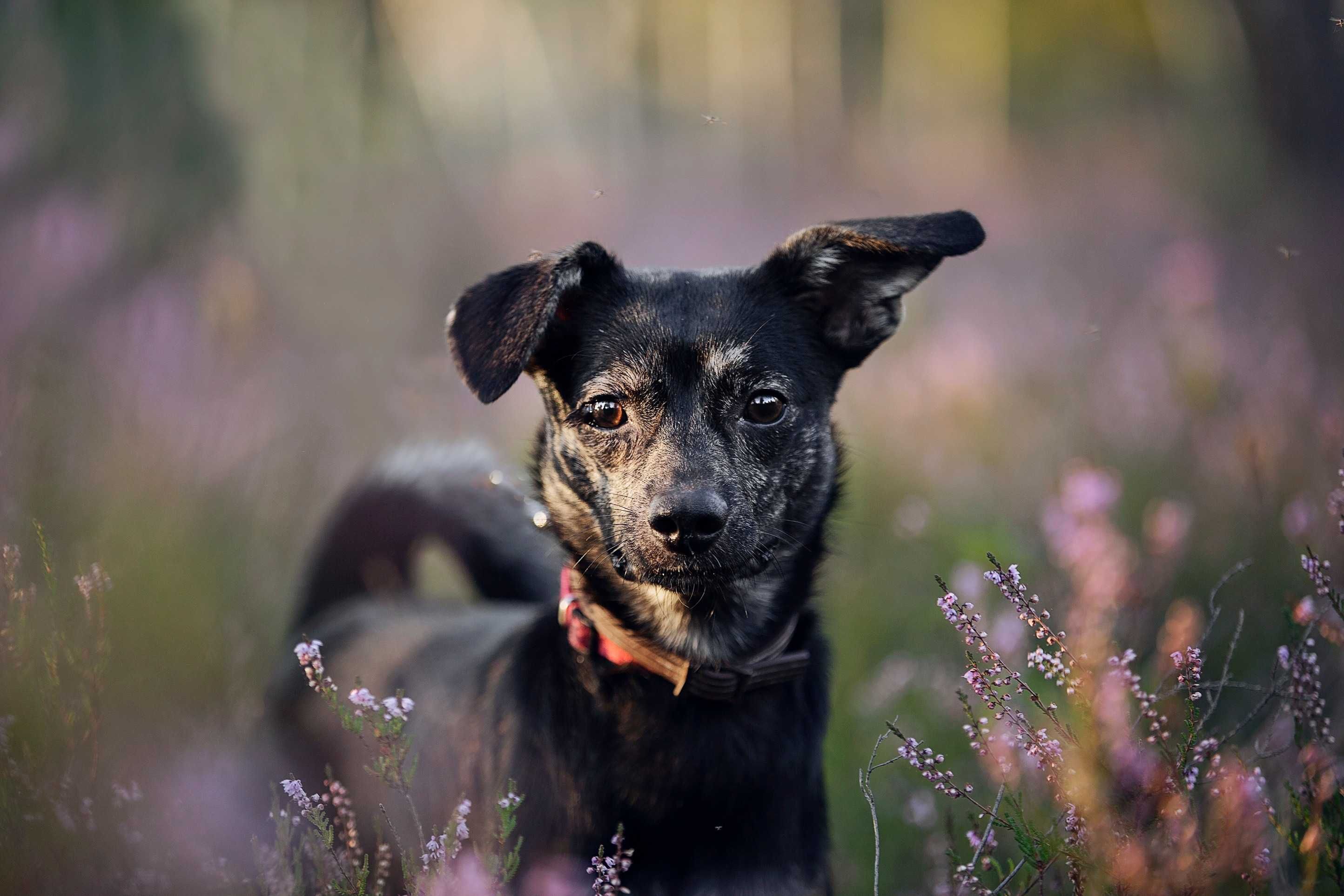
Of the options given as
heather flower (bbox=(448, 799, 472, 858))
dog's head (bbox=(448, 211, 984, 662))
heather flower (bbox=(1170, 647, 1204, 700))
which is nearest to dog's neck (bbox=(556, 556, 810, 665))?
dog's head (bbox=(448, 211, 984, 662))

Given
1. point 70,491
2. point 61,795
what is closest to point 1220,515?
point 61,795

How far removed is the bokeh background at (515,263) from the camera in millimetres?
3602

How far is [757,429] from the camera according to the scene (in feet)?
8.78

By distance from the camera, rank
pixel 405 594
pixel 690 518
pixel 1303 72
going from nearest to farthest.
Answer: pixel 690 518 < pixel 405 594 < pixel 1303 72

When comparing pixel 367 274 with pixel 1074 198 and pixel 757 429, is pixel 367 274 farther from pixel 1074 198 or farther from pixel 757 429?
pixel 1074 198

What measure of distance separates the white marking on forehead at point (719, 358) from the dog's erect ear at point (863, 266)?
14.8 inches

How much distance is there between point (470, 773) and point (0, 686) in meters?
1.31

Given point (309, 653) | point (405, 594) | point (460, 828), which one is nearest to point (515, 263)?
point (405, 594)

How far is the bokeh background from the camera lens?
3602 mm

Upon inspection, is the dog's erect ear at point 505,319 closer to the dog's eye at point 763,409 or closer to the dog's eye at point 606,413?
the dog's eye at point 606,413

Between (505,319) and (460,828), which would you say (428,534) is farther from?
(460,828)

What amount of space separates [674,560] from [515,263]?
3.30m

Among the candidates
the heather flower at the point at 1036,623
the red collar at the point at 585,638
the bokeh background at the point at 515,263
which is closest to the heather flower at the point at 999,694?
the heather flower at the point at 1036,623

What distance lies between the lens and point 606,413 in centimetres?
269
